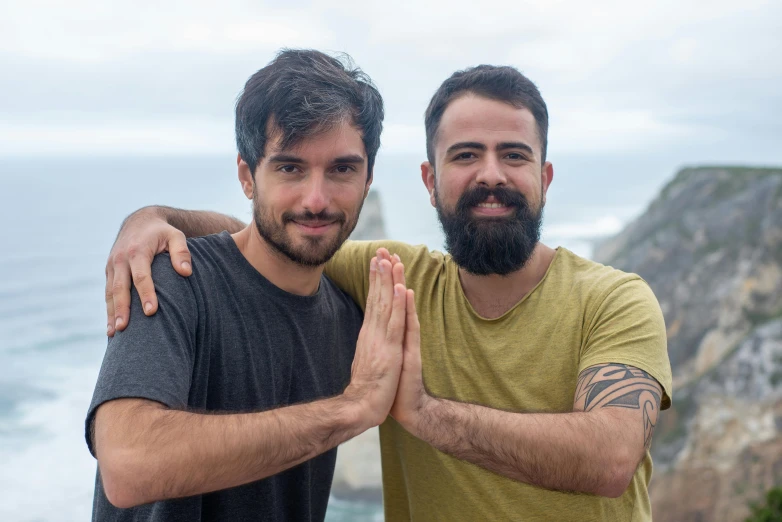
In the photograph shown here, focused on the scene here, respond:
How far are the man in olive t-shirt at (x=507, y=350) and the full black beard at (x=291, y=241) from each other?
1.67 ft

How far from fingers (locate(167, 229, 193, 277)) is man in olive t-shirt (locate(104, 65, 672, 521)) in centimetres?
7

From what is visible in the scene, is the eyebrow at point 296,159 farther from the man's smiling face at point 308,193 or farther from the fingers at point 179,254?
the fingers at point 179,254

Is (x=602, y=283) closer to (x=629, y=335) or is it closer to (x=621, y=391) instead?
(x=629, y=335)

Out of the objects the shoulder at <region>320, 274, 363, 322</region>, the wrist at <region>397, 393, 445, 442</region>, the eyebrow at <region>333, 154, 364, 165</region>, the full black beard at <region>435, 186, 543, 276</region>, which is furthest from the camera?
the shoulder at <region>320, 274, 363, 322</region>

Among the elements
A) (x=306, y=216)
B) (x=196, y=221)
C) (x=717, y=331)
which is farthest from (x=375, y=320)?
(x=717, y=331)

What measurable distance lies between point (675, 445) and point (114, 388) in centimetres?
2509

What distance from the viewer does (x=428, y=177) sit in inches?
189

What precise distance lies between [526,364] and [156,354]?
2058mm

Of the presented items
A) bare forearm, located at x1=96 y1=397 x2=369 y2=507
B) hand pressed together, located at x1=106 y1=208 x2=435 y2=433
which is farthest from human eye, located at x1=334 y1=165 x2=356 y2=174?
bare forearm, located at x1=96 y1=397 x2=369 y2=507

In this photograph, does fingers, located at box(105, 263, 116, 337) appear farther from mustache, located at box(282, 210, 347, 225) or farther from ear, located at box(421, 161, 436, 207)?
ear, located at box(421, 161, 436, 207)

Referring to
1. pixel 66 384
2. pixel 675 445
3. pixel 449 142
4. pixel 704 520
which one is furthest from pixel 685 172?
pixel 66 384

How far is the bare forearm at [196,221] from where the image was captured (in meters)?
4.24

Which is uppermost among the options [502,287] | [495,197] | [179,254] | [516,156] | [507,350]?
[516,156]

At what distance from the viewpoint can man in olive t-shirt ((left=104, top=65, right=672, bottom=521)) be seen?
3.22 metres
